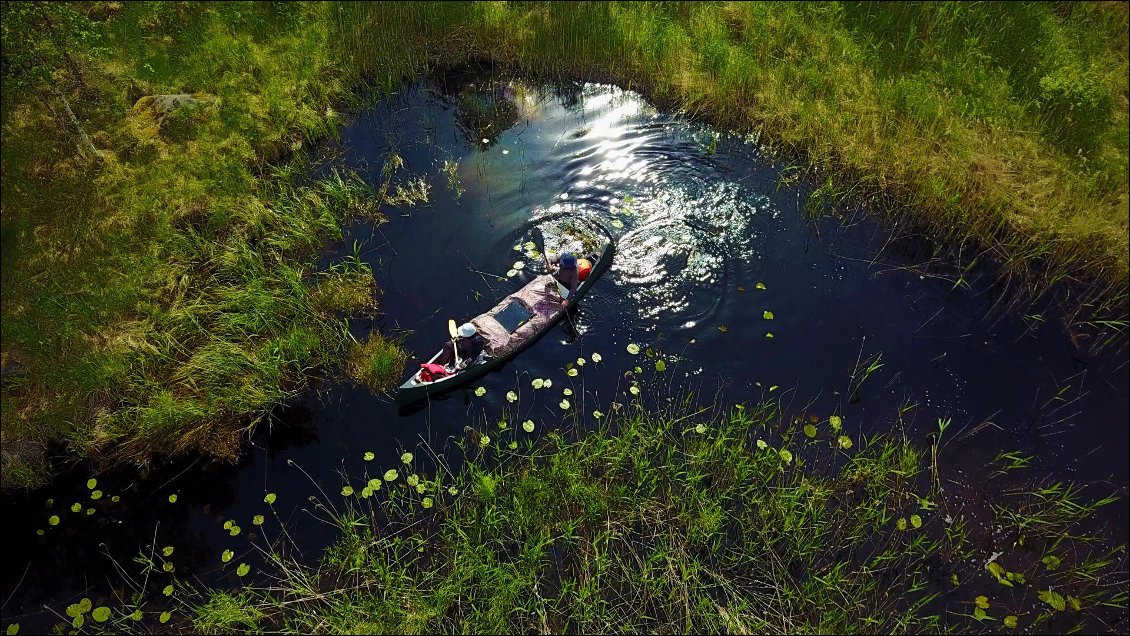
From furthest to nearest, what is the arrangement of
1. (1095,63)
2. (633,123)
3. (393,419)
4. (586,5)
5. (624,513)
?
1. (586,5)
2. (633,123)
3. (1095,63)
4. (393,419)
5. (624,513)

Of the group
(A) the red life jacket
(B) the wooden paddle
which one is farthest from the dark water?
(B) the wooden paddle

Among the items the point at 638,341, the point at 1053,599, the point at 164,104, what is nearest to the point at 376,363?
the point at 638,341

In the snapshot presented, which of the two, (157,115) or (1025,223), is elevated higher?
(157,115)

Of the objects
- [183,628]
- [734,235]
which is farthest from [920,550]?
[183,628]

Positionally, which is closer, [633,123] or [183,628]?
[183,628]

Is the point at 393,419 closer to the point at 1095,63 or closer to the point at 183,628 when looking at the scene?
the point at 183,628
